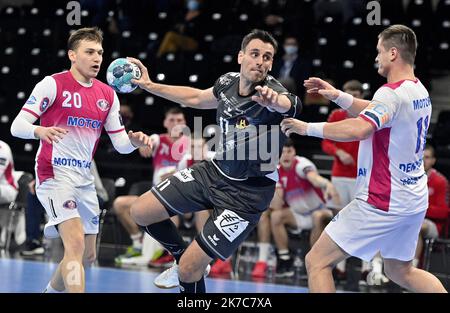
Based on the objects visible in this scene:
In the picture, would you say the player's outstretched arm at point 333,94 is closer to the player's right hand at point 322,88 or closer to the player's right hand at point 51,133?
the player's right hand at point 322,88

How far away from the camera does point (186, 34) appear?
14.5m

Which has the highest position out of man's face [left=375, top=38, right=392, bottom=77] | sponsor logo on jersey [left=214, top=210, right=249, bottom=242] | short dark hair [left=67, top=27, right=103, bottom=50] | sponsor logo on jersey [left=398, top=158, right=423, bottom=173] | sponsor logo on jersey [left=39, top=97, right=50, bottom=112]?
short dark hair [left=67, top=27, right=103, bottom=50]

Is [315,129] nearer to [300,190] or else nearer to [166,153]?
[300,190]

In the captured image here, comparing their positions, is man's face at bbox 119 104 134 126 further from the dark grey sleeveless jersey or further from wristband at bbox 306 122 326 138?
wristband at bbox 306 122 326 138

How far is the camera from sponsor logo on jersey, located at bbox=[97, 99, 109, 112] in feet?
23.8

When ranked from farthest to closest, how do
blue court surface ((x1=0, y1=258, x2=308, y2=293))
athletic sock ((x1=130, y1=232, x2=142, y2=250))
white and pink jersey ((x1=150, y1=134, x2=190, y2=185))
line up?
athletic sock ((x1=130, y1=232, x2=142, y2=250)) < white and pink jersey ((x1=150, y1=134, x2=190, y2=185)) < blue court surface ((x1=0, y1=258, x2=308, y2=293))

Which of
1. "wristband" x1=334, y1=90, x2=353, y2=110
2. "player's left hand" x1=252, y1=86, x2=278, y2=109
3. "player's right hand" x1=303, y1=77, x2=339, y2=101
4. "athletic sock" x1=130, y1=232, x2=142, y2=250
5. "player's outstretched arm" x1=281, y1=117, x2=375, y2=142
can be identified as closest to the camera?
"player's outstretched arm" x1=281, y1=117, x2=375, y2=142

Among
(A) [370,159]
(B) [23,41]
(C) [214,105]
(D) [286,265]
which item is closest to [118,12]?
(B) [23,41]

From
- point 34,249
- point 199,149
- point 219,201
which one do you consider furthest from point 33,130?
point 34,249

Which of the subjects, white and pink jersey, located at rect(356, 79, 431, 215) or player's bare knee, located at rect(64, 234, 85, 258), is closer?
white and pink jersey, located at rect(356, 79, 431, 215)

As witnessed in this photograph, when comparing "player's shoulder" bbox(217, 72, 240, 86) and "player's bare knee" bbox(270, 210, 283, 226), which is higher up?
"player's shoulder" bbox(217, 72, 240, 86)

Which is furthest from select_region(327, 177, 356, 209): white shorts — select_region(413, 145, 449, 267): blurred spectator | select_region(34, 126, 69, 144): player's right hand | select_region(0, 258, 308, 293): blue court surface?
select_region(34, 126, 69, 144): player's right hand

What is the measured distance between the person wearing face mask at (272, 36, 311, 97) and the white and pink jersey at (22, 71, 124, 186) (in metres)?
5.64
